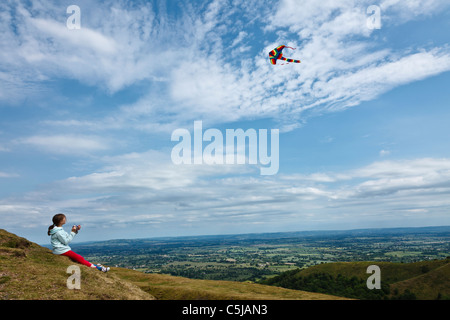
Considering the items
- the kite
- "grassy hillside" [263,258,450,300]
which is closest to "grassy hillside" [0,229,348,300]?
the kite

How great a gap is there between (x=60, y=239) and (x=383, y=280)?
465ft

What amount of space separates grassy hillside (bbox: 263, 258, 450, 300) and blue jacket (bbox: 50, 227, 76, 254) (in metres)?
112

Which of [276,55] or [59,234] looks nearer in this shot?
[59,234]

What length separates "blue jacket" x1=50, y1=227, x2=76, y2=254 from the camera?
19.2m

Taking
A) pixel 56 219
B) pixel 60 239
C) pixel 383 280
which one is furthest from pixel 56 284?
pixel 383 280

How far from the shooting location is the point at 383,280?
4943 inches

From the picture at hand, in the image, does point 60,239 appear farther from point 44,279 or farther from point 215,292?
point 215,292

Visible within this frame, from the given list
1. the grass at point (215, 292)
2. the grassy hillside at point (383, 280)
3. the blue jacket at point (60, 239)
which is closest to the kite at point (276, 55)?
the grass at point (215, 292)

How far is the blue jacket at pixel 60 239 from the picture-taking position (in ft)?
63.2

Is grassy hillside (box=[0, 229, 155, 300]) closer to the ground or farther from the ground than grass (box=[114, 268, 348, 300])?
farther from the ground

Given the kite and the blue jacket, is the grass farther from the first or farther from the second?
the kite
